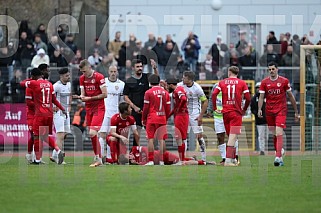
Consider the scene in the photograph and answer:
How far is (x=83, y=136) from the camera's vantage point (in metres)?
29.2

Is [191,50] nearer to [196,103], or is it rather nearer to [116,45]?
[116,45]

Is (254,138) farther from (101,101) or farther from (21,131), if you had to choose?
(101,101)

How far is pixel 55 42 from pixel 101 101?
9.97 metres

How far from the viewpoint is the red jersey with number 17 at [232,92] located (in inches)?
783

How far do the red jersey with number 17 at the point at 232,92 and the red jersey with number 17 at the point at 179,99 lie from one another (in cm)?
128

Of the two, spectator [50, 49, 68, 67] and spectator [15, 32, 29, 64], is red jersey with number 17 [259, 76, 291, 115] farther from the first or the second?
spectator [15, 32, 29, 64]

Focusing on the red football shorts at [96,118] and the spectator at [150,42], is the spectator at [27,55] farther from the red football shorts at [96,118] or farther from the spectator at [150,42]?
the red football shorts at [96,118]

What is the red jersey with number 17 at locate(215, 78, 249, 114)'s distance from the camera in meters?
19.9

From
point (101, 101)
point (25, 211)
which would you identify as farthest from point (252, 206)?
point (101, 101)

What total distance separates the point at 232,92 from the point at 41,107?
173 inches

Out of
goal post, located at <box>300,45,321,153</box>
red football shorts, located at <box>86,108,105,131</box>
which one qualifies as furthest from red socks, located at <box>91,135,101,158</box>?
goal post, located at <box>300,45,321,153</box>

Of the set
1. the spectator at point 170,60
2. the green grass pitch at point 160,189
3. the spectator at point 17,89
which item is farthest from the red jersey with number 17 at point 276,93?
the spectator at point 17,89

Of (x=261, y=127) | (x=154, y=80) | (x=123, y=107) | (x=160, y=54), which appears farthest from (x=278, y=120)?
(x=160, y=54)

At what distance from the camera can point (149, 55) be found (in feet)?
94.6
